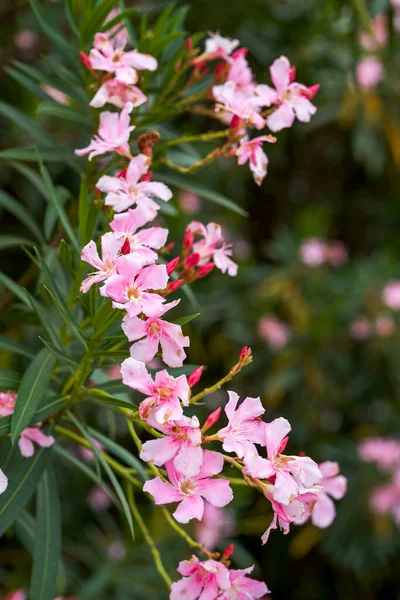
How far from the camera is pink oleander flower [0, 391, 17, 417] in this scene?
742mm

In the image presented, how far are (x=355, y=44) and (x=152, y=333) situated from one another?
1.38 meters

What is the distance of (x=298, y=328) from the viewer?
2.43 m

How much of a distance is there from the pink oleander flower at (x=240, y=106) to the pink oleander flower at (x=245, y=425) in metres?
0.34

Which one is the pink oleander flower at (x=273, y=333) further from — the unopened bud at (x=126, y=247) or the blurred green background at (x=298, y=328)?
the unopened bud at (x=126, y=247)

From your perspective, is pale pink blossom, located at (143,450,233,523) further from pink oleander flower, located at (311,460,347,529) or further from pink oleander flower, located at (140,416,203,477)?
pink oleander flower, located at (311,460,347,529)

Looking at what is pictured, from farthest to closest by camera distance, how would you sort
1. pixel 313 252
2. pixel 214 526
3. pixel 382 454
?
pixel 313 252 < pixel 382 454 < pixel 214 526

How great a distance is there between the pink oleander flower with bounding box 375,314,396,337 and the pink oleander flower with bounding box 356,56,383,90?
33.2 inches

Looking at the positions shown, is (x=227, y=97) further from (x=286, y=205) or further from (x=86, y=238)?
(x=286, y=205)

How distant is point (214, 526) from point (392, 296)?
97cm

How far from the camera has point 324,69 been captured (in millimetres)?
2436

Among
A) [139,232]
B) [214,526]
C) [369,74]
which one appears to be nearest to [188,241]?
[139,232]

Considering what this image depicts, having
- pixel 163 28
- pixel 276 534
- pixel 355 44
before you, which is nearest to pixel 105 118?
pixel 163 28

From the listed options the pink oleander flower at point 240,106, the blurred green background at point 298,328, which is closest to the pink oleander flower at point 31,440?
the pink oleander flower at point 240,106

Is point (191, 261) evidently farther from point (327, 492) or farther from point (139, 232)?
point (327, 492)
